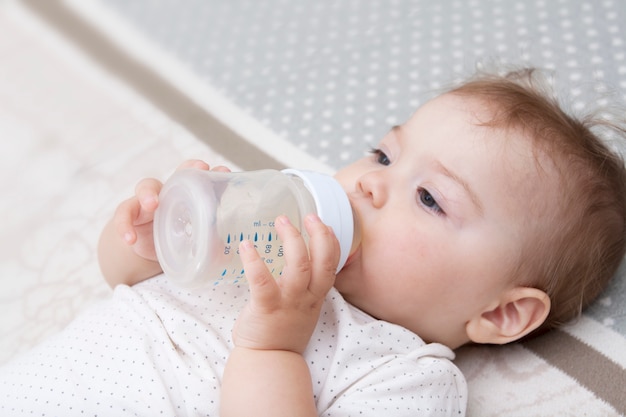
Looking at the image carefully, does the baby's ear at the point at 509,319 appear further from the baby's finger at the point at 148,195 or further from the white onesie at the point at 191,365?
the baby's finger at the point at 148,195

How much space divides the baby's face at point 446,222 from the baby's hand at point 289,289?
116mm

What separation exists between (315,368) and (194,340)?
0.18 meters

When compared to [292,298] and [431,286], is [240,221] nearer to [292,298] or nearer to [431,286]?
[292,298]

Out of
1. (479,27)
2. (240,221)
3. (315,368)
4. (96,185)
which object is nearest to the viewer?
(240,221)

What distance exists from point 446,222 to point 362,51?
77 centimetres

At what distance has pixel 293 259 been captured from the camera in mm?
964

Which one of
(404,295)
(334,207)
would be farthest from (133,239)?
(404,295)

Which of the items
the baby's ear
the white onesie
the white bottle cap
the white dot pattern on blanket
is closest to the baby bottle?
the white bottle cap

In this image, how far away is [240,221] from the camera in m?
0.99

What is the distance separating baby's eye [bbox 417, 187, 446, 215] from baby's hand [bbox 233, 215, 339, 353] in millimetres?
171

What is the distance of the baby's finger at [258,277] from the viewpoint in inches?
37.1

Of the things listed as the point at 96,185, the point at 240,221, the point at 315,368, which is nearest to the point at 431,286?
the point at 315,368

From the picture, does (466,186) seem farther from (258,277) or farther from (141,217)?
(141,217)

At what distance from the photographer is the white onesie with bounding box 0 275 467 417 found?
1051 mm
